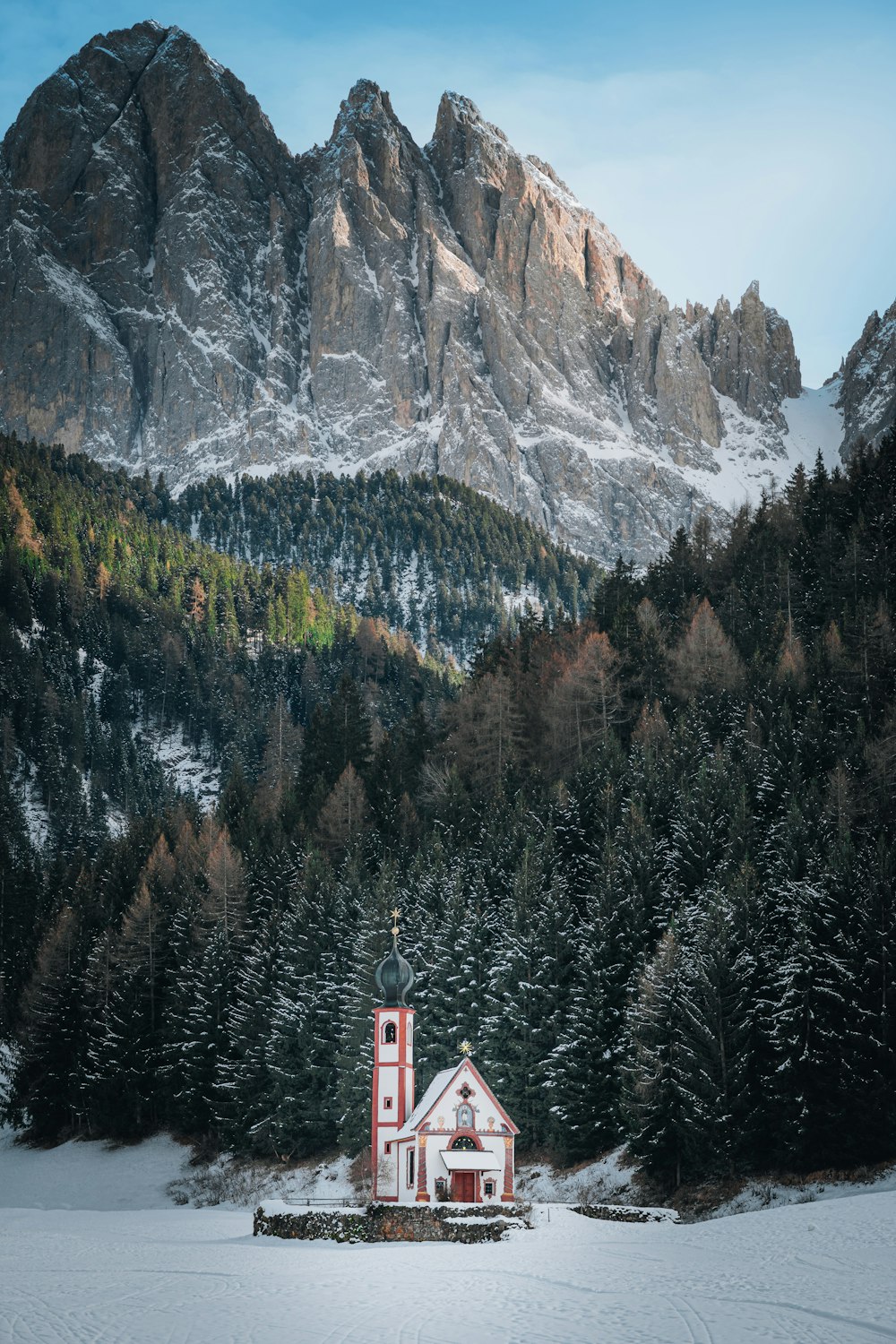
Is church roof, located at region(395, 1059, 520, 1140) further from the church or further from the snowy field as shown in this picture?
the snowy field

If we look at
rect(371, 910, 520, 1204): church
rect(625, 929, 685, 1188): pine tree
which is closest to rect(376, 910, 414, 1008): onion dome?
rect(371, 910, 520, 1204): church

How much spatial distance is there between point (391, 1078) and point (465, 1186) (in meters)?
4.89

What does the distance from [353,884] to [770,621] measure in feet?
112

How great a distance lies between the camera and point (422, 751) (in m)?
101

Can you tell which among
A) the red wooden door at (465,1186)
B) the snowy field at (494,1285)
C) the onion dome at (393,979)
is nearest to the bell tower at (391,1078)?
the onion dome at (393,979)

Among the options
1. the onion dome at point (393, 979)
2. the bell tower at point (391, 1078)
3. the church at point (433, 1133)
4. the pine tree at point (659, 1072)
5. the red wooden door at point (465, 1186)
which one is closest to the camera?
the pine tree at point (659, 1072)

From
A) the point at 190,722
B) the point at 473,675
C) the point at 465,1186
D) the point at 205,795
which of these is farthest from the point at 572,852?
the point at 190,722

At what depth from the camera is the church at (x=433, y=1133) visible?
52719mm

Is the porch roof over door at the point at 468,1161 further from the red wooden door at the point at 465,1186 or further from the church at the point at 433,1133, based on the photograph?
the red wooden door at the point at 465,1186

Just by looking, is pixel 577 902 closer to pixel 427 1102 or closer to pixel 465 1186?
pixel 427 1102

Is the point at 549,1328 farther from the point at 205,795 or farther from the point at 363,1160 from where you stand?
the point at 205,795

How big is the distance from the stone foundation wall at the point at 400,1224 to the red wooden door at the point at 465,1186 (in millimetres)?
6770

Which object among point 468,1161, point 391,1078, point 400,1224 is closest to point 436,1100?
point 468,1161

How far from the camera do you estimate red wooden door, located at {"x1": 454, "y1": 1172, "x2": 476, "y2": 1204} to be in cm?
5284
